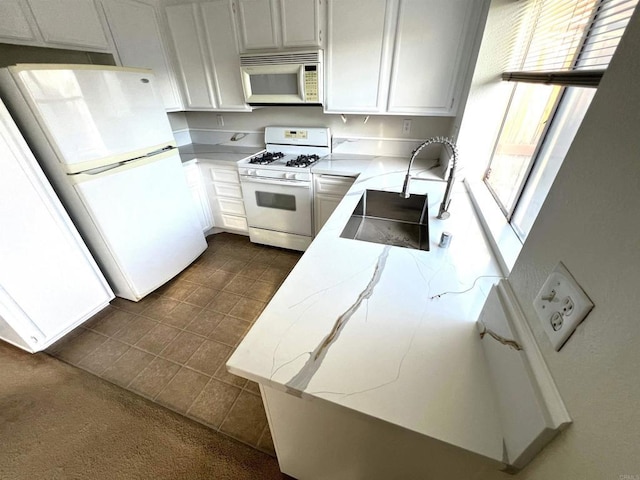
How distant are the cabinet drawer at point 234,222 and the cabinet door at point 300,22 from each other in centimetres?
171

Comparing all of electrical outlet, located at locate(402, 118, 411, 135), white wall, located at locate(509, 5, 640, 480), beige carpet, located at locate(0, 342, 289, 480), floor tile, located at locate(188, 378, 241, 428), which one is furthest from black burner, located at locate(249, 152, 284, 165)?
white wall, located at locate(509, 5, 640, 480)

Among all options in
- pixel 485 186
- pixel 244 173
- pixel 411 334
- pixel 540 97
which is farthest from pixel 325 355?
pixel 244 173

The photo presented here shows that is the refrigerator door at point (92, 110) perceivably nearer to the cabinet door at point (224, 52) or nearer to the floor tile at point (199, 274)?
the cabinet door at point (224, 52)

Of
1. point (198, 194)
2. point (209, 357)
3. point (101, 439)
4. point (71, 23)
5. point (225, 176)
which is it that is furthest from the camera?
point (198, 194)

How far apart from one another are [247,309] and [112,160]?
1.40 m

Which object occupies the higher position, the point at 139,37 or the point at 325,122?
the point at 139,37

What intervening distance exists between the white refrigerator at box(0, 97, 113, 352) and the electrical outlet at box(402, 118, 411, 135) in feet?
8.81

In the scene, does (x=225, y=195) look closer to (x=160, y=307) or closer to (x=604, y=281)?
(x=160, y=307)

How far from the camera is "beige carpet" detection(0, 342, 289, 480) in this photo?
48.0 inches

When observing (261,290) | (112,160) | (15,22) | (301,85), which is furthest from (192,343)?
(15,22)

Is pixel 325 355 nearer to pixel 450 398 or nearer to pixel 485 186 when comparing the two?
pixel 450 398

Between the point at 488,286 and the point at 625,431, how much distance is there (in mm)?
682

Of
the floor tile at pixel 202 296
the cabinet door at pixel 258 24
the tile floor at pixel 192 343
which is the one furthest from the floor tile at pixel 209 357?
the cabinet door at pixel 258 24

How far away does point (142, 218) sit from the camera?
2025 millimetres
